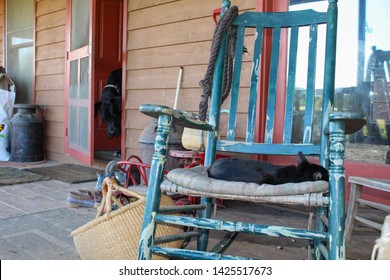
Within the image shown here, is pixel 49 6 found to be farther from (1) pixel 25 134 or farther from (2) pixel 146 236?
(2) pixel 146 236

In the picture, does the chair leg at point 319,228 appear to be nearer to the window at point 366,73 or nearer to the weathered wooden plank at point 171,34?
the window at point 366,73

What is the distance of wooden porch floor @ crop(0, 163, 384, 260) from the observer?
1599 millimetres

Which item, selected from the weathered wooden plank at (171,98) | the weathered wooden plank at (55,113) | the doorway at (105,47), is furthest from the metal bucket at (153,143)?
the weathered wooden plank at (55,113)

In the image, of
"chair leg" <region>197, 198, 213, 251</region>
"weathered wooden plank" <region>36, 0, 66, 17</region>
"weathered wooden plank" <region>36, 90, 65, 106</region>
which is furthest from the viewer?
"weathered wooden plank" <region>36, 90, 65, 106</region>

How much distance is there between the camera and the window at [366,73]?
223 centimetres

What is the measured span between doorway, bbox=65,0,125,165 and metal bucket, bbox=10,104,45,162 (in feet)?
1.19

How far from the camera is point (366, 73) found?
7.51 ft

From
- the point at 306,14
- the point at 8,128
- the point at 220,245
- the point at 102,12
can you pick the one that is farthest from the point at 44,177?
the point at 306,14

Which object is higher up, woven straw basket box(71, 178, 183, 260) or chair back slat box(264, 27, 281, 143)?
chair back slat box(264, 27, 281, 143)

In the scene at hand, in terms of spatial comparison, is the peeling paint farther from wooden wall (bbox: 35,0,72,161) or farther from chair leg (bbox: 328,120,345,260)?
wooden wall (bbox: 35,0,72,161)

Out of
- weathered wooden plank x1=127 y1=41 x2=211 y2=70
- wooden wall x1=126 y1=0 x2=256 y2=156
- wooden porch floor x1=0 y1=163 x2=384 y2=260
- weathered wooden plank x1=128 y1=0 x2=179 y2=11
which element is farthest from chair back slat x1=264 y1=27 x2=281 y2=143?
weathered wooden plank x1=128 y1=0 x2=179 y2=11

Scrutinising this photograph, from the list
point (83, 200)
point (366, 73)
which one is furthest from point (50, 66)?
point (366, 73)

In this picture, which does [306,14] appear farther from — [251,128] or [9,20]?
[9,20]

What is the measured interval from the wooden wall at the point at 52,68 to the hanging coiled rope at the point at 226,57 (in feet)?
10.9
